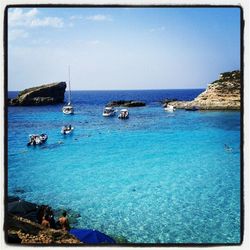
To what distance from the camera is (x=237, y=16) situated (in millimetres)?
8898

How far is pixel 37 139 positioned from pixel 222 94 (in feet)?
18.7

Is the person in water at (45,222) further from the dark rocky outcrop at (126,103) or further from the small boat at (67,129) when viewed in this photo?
the dark rocky outcrop at (126,103)

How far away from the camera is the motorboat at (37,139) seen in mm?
11197

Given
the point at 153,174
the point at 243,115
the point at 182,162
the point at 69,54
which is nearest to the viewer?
the point at 243,115

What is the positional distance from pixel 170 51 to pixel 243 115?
329 cm

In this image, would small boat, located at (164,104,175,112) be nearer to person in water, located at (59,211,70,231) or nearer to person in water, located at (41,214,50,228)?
person in water, located at (59,211,70,231)

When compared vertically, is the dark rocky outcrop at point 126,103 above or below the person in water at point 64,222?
above

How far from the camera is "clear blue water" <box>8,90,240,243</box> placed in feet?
32.2

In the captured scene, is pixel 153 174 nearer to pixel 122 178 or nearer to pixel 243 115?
pixel 122 178

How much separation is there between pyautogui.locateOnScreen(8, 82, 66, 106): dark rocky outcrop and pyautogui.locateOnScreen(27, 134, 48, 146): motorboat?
872 millimetres

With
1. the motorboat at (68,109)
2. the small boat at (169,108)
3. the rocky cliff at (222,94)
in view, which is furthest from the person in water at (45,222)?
the small boat at (169,108)

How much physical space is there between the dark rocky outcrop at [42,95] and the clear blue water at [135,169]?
10.1 inches

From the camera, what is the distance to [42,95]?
42.2 feet

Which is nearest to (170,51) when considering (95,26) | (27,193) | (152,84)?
(152,84)
